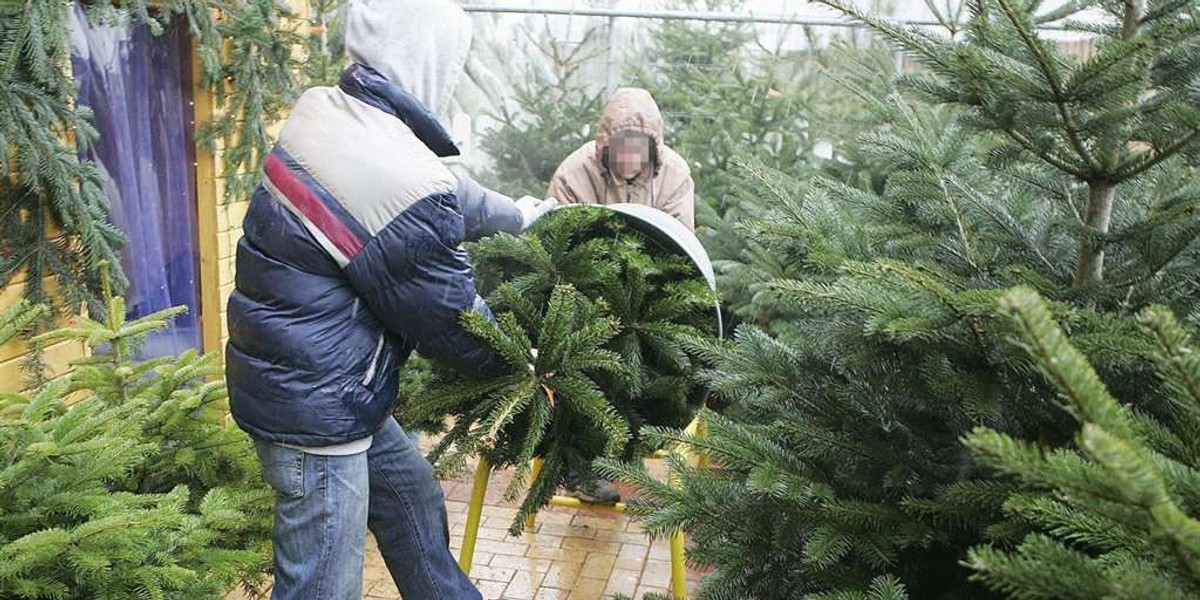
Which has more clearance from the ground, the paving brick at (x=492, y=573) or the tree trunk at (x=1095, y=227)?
the tree trunk at (x=1095, y=227)

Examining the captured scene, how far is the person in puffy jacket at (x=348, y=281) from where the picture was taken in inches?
97.1

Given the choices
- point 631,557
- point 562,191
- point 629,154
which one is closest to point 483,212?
point 562,191

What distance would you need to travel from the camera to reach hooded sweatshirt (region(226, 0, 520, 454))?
2.46m

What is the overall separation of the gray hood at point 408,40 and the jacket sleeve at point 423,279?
39 cm

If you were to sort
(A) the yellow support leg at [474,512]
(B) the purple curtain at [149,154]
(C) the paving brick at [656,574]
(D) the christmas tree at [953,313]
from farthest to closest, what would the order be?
(C) the paving brick at [656,574] → (B) the purple curtain at [149,154] → (A) the yellow support leg at [474,512] → (D) the christmas tree at [953,313]

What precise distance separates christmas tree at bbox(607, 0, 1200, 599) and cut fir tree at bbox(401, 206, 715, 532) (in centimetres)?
60

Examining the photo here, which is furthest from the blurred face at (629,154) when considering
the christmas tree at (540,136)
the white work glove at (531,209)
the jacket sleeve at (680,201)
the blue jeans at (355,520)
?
the christmas tree at (540,136)

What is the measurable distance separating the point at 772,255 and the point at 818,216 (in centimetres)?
203

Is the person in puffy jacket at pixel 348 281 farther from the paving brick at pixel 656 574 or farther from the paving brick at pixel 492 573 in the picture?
the paving brick at pixel 656 574

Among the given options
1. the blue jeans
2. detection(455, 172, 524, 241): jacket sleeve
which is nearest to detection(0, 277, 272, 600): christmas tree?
the blue jeans

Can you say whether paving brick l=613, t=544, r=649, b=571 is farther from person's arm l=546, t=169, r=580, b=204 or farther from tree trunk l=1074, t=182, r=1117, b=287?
tree trunk l=1074, t=182, r=1117, b=287

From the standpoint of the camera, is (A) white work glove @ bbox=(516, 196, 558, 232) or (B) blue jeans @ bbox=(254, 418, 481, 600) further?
(A) white work glove @ bbox=(516, 196, 558, 232)

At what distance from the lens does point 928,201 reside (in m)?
2.13

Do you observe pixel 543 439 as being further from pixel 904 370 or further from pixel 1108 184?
pixel 1108 184
